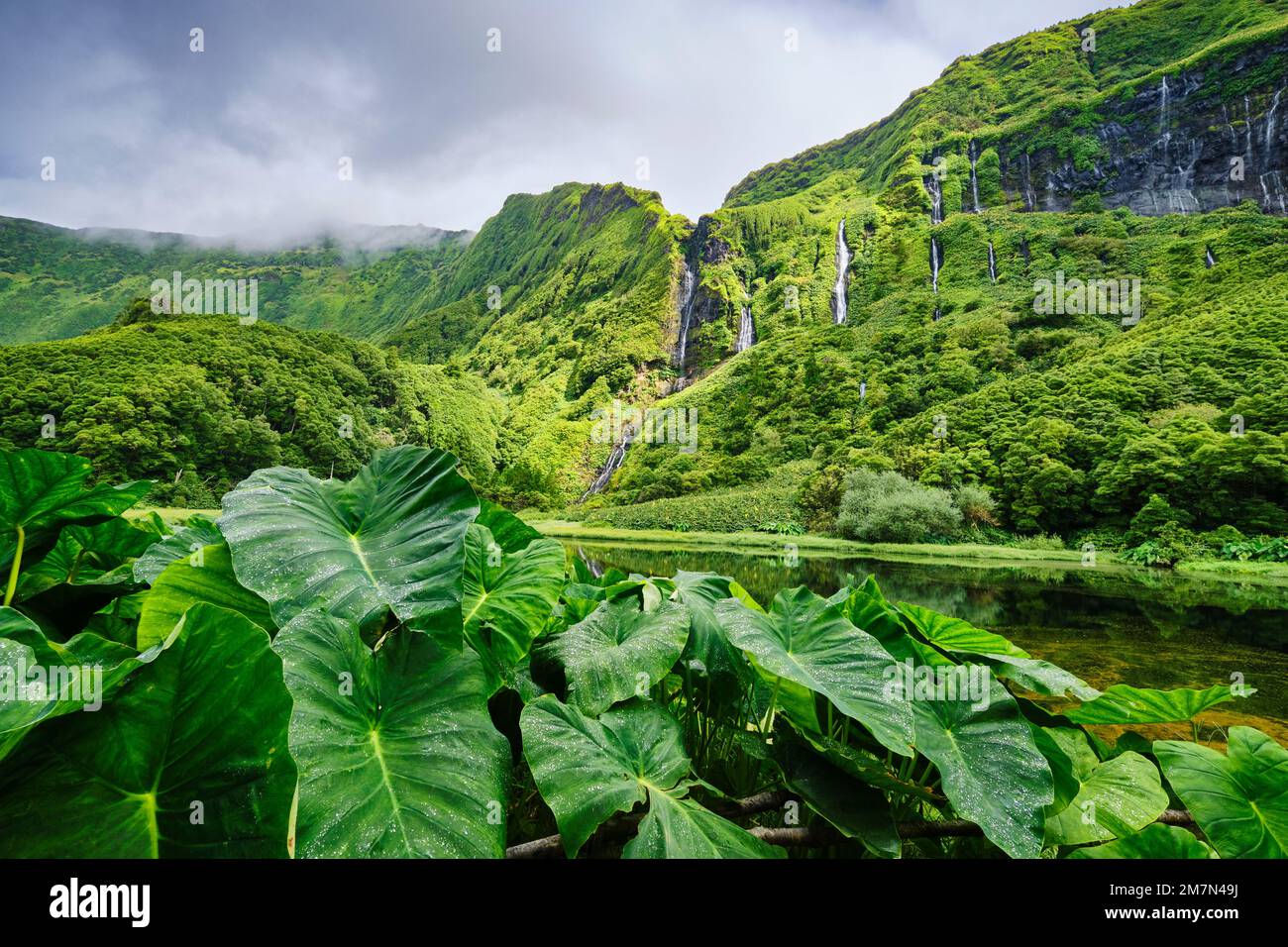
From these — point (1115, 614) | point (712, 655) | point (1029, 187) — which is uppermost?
point (1029, 187)

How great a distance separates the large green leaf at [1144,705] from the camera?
1174mm

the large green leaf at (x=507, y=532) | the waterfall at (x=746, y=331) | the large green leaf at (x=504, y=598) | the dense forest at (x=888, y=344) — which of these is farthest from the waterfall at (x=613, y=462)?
the large green leaf at (x=504, y=598)

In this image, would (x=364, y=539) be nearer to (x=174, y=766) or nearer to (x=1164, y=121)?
(x=174, y=766)

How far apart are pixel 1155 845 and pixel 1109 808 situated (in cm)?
6

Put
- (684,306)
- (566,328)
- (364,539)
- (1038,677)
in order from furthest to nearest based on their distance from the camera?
(566,328)
(684,306)
(1038,677)
(364,539)

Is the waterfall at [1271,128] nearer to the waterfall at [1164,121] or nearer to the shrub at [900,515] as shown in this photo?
the waterfall at [1164,121]

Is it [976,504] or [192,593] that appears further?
[976,504]

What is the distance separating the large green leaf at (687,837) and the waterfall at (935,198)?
62318 mm

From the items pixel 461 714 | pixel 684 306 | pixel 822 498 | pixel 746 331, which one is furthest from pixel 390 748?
pixel 684 306

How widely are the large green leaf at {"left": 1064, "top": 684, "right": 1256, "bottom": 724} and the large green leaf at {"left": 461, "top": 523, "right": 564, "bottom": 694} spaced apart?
1250 millimetres

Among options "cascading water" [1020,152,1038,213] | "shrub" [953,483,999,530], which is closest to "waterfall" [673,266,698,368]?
"cascading water" [1020,152,1038,213]

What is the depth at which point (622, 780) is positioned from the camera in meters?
0.72

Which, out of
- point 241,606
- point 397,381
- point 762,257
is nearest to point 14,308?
point 397,381

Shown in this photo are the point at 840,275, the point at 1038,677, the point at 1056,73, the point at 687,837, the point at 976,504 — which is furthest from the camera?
the point at 1056,73
